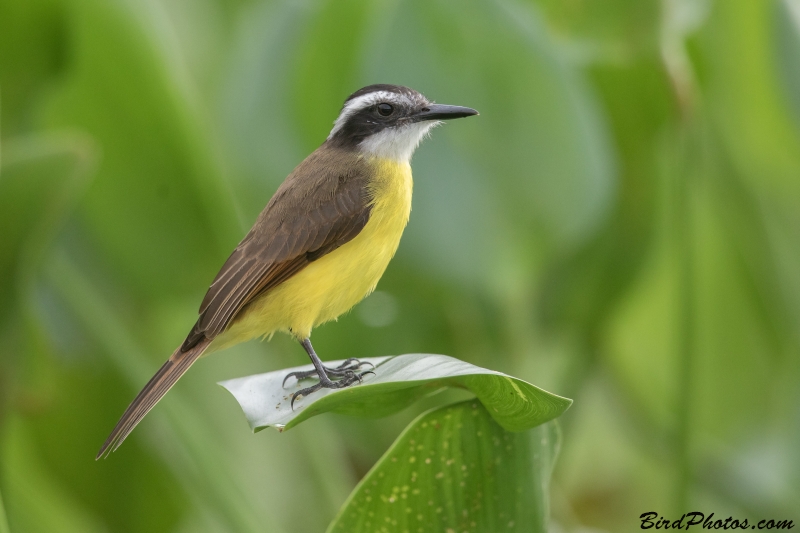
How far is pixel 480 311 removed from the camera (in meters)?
3.15

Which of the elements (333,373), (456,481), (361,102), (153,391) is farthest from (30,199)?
(456,481)

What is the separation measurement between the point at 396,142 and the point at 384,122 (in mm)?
108

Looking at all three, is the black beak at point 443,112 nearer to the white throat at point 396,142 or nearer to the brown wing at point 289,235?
the white throat at point 396,142

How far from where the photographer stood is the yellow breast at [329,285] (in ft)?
9.73

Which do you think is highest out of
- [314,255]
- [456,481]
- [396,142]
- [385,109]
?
[385,109]

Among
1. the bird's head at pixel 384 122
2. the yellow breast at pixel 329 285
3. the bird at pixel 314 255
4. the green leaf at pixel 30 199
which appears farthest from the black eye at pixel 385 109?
the green leaf at pixel 30 199

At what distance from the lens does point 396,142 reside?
11.3 feet

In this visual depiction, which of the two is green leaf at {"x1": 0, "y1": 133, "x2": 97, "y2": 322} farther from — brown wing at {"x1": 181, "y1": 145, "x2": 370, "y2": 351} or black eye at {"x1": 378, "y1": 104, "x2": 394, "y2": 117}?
black eye at {"x1": 378, "y1": 104, "x2": 394, "y2": 117}

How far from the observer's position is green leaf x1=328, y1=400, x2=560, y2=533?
200cm

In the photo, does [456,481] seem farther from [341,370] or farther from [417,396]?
[341,370]

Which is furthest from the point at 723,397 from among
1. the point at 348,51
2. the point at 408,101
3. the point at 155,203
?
the point at 155,203

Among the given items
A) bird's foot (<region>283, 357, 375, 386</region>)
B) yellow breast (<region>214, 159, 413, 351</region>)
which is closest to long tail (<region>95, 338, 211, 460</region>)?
yellow breast (<region>214, 159, 413, 351</region>)

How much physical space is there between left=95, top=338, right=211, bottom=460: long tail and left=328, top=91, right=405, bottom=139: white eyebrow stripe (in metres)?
1.07

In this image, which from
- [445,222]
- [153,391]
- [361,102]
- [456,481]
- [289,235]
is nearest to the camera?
[456,481]
